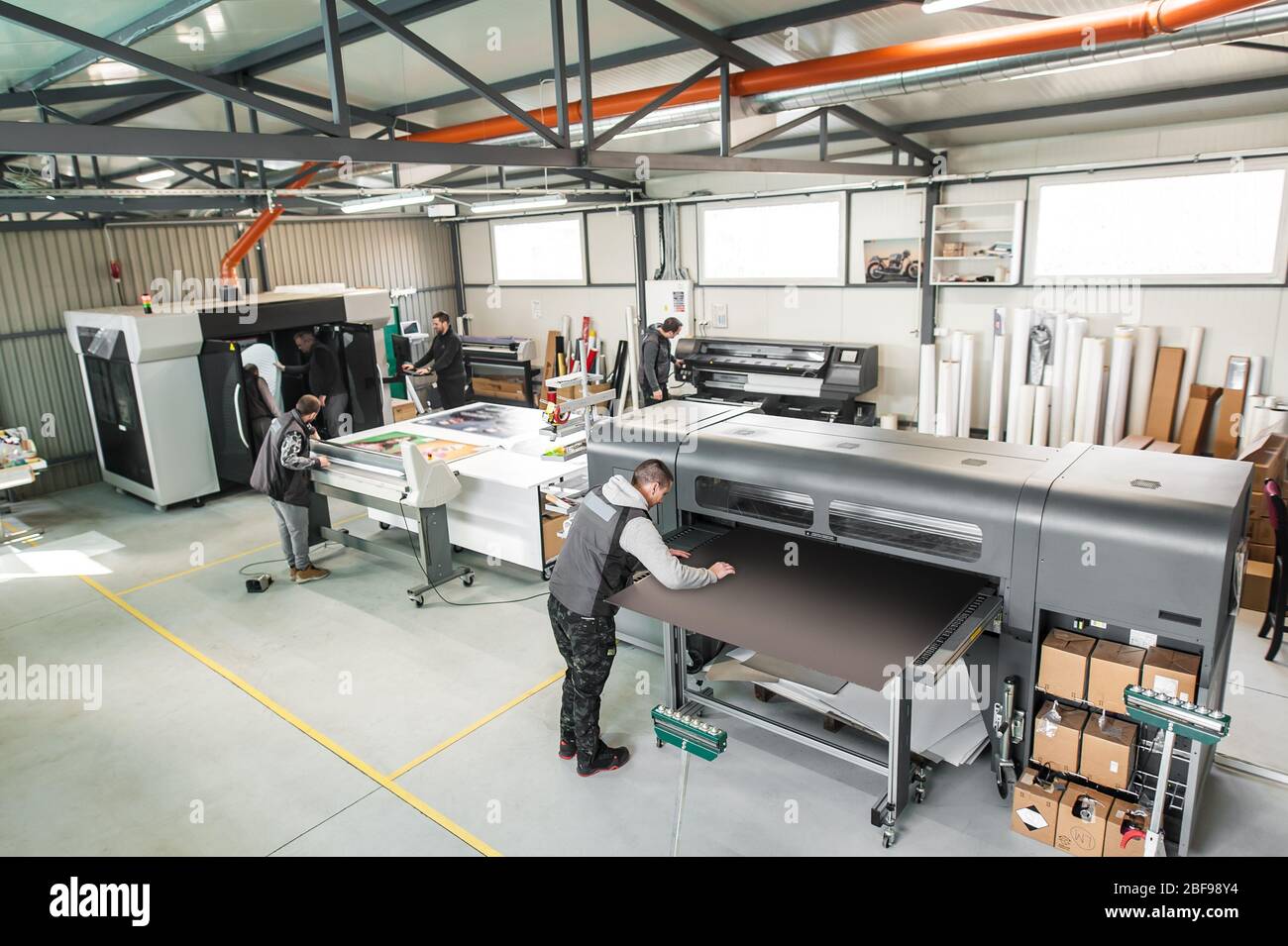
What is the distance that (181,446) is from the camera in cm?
834

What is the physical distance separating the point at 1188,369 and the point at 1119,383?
23.7 inches

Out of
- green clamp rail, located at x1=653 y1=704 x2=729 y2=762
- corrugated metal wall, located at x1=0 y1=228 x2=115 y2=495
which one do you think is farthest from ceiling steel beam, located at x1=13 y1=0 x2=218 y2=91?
corrugated metal wall, located at x1=0 y1=228 x2=115 y2=495

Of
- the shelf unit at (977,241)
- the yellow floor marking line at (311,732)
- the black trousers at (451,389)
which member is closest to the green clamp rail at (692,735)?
the yellow floor marking line at (311,732)

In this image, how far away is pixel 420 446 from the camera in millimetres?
6836

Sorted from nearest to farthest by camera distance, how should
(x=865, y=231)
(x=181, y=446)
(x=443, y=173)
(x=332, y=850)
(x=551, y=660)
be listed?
1. (x=332, y=850)
2. (x=551, y=660)
3. (x=181, y=446)
4. (x=865, y=231)
5. (x=443, y=173)

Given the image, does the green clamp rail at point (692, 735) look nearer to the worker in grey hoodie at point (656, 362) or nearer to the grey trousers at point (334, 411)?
the worker in grey hoodie at point (656, 362)

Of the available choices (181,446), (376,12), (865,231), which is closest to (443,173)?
(181,446)

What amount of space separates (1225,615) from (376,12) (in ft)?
14.9

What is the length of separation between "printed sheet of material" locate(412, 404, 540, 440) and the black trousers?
1.97 m

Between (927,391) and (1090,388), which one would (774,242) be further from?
(1090,388)

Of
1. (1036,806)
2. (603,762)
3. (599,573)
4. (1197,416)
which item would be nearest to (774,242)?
(1197,416)

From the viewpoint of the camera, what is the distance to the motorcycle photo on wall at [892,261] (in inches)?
365

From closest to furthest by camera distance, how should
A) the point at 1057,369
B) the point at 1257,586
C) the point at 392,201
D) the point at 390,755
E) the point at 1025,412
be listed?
the point at 390,755
the point at 1257,586
the point at 392,201
the point at 1057,369
the point at 1025,412

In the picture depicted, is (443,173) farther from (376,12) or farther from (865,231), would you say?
(376,12)
